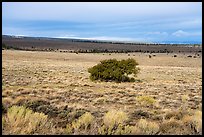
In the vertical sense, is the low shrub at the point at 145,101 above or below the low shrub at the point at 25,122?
below

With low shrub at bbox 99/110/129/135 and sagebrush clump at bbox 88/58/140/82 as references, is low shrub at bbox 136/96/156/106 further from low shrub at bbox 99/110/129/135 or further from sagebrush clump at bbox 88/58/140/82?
sagebrush clump at bbox 88/58/140/82

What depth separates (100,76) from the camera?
25.4 m

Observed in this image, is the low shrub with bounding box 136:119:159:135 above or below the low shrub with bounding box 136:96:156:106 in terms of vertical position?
above

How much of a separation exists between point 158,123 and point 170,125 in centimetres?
47

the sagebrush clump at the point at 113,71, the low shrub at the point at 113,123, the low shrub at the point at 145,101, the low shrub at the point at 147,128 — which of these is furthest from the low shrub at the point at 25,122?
the sagebrush clump at the point at 113,71

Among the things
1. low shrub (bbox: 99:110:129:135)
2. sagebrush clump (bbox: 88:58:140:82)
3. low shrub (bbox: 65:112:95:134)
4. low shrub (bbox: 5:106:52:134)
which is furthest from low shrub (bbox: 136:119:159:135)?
sagebrush clump (bbox: 88:58:140:82)

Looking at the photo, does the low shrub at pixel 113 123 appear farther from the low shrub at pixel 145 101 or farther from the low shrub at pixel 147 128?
the low shrub at pixel 145 101

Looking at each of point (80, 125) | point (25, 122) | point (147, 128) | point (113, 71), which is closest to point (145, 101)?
point (147, 128)

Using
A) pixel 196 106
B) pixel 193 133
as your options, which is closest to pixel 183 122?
pixel 193 133

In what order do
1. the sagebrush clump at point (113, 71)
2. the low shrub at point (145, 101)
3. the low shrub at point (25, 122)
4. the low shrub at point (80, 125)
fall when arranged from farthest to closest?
the sagebrush clump at point (113, 71) → the low shrub at point (145, 101) → the low shrub at point (80, 125) → the low shrub at point (25, 122)

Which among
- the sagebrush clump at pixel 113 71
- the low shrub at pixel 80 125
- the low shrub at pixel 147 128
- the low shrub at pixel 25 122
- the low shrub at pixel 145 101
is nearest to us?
the low shrub at pixel 25 122

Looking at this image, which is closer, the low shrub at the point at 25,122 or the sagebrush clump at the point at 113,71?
the low shrub at the point at 25,122

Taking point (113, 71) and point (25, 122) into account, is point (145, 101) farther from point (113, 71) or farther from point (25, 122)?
point (113, 71)

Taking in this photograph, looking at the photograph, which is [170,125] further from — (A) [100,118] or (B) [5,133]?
(B) [5,133]
